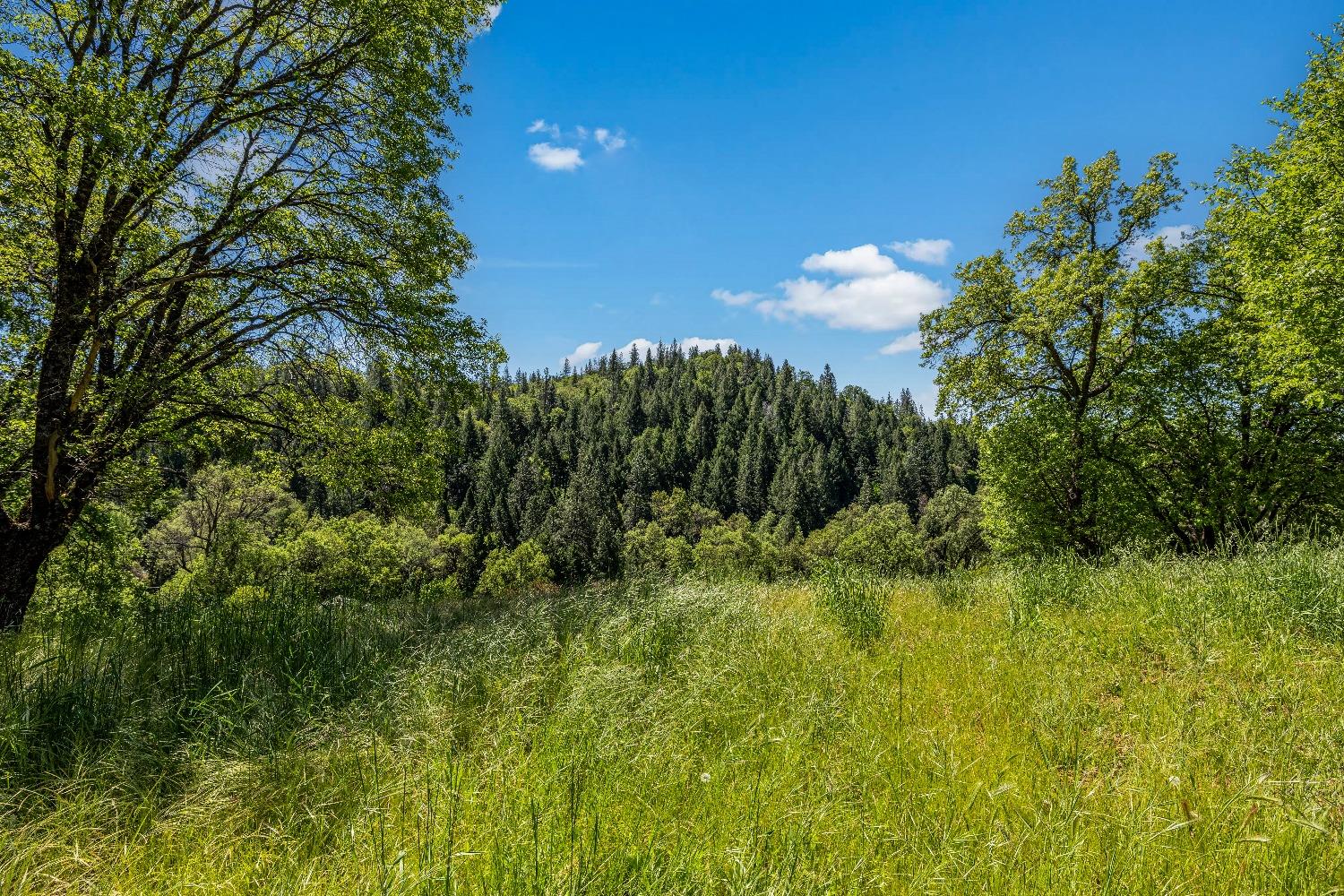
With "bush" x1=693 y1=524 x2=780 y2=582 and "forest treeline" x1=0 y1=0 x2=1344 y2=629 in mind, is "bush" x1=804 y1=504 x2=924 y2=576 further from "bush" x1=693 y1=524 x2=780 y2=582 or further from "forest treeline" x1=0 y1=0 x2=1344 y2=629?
"forest treeline" x1=0 y1=0 x2=1344 y2=629

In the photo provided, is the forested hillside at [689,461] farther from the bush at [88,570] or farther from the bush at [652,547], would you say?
the bush at [88,570]

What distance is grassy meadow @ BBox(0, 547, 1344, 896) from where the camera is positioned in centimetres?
253

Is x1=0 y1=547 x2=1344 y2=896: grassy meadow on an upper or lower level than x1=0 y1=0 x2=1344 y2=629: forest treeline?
lower

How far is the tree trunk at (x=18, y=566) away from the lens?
6996mm

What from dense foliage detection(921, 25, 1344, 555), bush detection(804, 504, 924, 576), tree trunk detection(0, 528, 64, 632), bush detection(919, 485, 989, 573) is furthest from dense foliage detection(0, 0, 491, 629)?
bush detection(919, 485, 989, 573)

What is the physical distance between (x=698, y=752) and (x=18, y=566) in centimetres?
1013

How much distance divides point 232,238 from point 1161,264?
2104cm

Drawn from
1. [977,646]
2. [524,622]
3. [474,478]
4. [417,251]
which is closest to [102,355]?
[417,251]

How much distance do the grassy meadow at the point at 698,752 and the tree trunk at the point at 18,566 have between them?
2699 millimetres

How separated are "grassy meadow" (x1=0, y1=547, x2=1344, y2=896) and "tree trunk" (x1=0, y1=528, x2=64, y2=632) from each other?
2.70 m

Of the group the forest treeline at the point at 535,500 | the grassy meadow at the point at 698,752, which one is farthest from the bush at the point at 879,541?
the grassy meadow at the point at 698,752

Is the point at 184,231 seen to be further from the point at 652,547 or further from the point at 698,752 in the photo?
the point at 652,547

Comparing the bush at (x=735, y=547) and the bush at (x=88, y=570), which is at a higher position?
the bush at (x=88, y=570)

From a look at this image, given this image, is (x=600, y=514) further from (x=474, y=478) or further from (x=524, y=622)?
(x=524, y=622)
